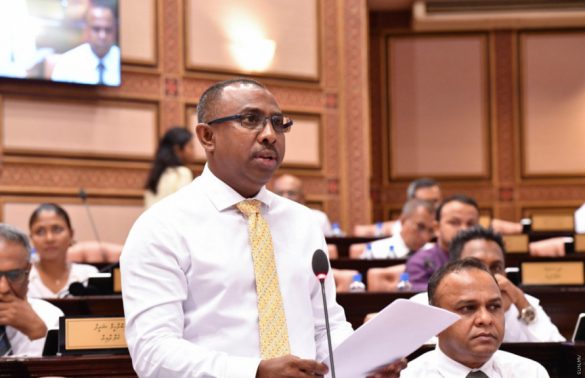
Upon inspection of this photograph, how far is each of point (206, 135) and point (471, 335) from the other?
1.11 m

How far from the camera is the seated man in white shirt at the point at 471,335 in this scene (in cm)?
275

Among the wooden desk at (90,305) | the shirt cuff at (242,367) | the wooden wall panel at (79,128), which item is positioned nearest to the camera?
the shirt cuff at (242,367)

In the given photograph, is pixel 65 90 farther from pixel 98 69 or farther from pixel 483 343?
pixel 483 343

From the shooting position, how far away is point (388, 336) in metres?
1.99

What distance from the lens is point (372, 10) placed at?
11.4 m

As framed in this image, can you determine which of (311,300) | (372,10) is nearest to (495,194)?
(372,10)

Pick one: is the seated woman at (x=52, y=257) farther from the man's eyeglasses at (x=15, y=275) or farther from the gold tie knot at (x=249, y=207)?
the gold tie knot at (x=249, y=207)

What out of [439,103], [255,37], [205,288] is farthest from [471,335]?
[439,103]

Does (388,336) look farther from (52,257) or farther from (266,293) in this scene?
(52,257)

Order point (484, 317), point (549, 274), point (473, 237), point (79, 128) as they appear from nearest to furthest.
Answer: point (484, 317), point (473, 237), point (549, 274), point (79, 128)

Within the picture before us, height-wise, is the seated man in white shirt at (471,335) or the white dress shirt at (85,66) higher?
the white dress shirt at (85,66)

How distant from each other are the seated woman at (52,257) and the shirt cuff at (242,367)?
343 cm

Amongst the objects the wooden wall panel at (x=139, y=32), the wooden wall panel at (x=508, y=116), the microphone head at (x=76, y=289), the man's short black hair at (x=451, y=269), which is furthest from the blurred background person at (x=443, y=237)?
the wooden wall panel at (x=508, y=116)

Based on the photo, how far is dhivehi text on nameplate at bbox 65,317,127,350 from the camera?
Answer: 303 cm
